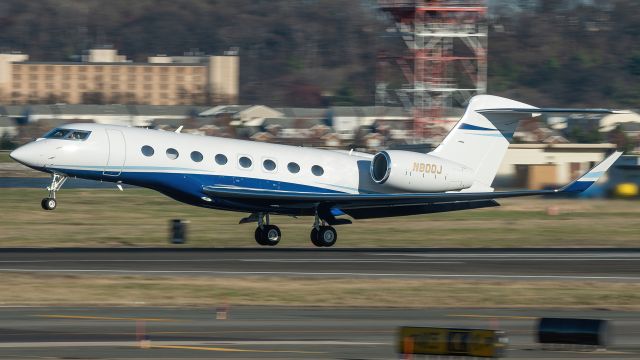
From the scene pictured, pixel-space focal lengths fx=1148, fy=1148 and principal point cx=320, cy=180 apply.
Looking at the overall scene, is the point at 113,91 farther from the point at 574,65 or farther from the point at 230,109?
the point at 574,65

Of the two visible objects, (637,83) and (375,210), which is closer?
(375,210)

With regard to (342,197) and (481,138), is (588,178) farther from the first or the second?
(342,197)

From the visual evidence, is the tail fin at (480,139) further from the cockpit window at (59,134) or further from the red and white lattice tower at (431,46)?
the red and white lattice tower at (431,46)

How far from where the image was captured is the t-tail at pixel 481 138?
33969mm

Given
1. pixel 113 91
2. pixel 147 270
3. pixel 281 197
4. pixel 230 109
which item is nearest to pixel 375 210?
pixel 281 197

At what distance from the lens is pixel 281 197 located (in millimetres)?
32062

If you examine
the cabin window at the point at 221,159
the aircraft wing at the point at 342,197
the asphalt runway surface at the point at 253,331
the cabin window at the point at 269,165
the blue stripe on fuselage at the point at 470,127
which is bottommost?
the asphalt runway surface at the point at 253,331

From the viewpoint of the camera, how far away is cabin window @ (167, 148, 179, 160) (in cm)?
3136

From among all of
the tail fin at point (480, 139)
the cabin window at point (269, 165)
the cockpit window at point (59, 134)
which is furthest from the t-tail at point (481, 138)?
the cockpit window at point (59, 134)

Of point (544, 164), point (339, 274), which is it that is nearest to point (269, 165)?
point (339, 274)

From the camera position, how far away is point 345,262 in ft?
94.2

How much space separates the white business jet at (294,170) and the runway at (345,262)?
130 cm

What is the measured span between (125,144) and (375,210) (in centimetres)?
761

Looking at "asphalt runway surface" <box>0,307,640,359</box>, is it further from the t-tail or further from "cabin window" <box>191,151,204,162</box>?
the t-tail
